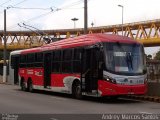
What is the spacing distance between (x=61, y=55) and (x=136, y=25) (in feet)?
273

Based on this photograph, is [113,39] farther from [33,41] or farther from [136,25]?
[33,41]

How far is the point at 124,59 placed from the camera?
22641mm

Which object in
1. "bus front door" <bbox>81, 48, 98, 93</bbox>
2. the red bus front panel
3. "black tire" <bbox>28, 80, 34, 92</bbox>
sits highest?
"bus front door" <bbox>81, 48, 98, 93</bbox>

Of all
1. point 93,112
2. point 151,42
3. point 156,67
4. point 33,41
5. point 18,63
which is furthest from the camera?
point 33,41

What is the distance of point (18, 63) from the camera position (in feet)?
118

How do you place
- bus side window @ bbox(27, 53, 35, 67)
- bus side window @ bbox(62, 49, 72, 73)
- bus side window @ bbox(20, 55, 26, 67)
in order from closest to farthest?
bus side window @ bbox(62, 49, 72, 73) < bus side window @ bbox(27, 53, 35, 67) < bus side window @ bbox(20, 55, 26, 67)

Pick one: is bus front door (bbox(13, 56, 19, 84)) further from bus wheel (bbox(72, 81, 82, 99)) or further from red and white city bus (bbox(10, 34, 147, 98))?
bus wheel (bbox(72, 81, 82, 99))

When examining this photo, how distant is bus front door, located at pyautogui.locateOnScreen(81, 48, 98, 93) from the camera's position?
23.0 m

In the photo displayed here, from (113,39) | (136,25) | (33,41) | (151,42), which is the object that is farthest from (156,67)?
(33,41)

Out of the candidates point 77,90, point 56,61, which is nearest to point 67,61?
point 56,61

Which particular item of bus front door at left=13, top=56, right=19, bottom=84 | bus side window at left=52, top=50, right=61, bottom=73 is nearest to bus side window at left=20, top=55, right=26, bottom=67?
bus front door at left=13, top=56, right=19, bottom=84

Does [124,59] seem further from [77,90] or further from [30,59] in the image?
[30,59]

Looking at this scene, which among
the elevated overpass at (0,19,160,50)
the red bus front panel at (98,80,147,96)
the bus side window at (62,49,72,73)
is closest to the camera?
the red bus front panel at (98,80,147,96)

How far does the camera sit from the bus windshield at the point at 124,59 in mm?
22359
